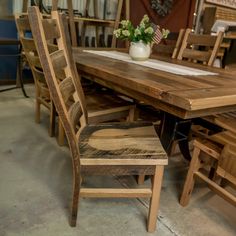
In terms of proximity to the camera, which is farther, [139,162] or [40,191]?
[40,191]

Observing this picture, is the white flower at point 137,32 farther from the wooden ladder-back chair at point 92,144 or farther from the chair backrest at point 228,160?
the chair backrest at point 228,160

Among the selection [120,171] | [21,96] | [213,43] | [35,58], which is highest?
[213,43]

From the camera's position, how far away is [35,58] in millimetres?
2109

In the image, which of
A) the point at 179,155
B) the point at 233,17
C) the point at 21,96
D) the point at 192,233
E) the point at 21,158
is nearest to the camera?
the point at 192,233

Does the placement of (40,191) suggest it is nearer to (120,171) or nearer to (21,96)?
(120,171)

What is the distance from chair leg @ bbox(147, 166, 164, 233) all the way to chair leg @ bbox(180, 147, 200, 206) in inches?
12.0

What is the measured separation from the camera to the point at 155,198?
4.53ft

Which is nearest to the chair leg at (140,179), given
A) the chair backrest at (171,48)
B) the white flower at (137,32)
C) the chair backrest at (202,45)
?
the white flower at (137,32)

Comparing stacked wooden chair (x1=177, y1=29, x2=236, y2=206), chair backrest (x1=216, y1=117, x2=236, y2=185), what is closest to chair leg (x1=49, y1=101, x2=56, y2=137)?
stacked wooden chair (x1=177, y1=29, x2=236, y2=206)

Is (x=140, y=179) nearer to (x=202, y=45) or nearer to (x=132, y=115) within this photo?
(x=132, y=115)

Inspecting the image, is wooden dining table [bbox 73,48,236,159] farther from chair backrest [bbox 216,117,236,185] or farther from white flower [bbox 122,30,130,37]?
white flower [bbox 122,30,130,37]

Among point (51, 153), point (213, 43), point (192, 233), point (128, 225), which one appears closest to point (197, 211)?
point (192, 233)

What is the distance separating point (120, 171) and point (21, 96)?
264 centimetres

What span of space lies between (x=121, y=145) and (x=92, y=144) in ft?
0.48
